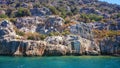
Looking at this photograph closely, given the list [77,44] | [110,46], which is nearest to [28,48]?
[77,44]

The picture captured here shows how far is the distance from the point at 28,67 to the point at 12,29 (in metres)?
46.5

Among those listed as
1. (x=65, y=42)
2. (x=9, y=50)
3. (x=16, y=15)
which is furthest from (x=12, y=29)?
(x=16, y=15)

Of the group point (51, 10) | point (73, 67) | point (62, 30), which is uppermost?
point (51, 10)

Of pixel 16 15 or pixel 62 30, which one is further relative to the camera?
pixel 16 15

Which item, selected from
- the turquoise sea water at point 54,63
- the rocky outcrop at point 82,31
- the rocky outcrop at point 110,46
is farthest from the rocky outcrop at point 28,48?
Result: the rocky outcrop at point 110,46

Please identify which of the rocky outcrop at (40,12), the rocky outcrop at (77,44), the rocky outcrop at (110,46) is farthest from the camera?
the rocky outcrop at (40,12)

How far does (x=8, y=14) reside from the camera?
135500 mm

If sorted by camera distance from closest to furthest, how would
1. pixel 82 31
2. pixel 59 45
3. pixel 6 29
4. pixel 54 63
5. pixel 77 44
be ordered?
pixel 54 63 < pixel 59 45 < pixel 77 44 < pixel 6 29 < pixel 82 31

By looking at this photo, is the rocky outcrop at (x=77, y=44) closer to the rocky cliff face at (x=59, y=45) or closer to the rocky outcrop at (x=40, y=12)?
the rocky cliff face at (x=59, y=45)

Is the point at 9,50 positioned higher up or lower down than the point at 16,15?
lower down

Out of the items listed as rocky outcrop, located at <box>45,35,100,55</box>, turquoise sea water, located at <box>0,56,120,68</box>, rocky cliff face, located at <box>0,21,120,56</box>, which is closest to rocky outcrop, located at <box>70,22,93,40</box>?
rocky cliff face, located at <box>0,21,120,56</box>

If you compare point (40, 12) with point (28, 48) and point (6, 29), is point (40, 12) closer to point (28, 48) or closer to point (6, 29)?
point (6, 29)

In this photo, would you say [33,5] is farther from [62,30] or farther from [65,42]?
[65,42]

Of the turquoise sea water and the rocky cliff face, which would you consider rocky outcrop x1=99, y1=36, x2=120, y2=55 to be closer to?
the rocky cliff face
